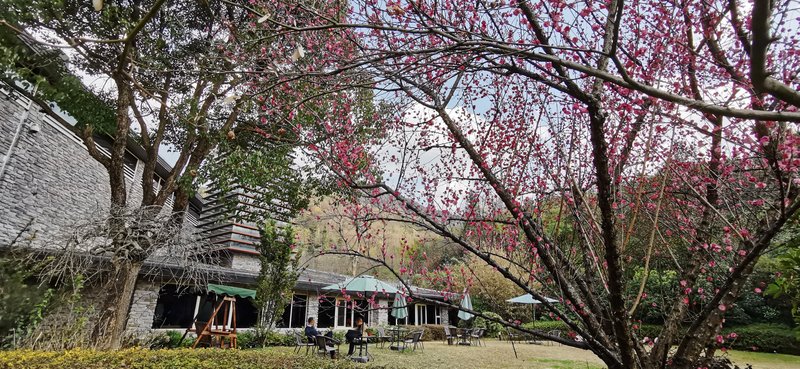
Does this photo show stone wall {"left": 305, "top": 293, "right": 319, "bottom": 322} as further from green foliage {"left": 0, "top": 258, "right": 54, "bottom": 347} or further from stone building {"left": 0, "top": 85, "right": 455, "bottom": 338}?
green foliage {"left": 0, "top": 258, "right": 54, "bottom": 347}

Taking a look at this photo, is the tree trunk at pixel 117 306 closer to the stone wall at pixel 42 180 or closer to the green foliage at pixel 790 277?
the stone wall at pixel 42 180

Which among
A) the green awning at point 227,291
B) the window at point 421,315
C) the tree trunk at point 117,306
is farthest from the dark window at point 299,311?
the tree trunk at point 117,306

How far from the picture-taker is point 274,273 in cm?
1280

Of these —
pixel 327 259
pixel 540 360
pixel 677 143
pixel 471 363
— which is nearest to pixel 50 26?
pixel 677 143

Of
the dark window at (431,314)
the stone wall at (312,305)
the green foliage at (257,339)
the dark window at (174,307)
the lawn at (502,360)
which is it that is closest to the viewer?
the lawn at (502,360)

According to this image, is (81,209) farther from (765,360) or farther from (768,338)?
(768,338)

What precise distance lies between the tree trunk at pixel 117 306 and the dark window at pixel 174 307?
3.50 m

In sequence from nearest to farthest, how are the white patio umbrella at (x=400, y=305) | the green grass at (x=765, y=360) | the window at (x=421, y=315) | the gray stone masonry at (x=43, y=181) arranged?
the white patio umbrella at (x=400, y=305) < the gray stone masonry at (x=43, y=181) < the green grass at (x=765, y=360) < the window at (x=421, y=315)

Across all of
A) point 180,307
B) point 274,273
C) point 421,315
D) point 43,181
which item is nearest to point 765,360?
point 421,315

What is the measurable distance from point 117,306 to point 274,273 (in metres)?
5.16

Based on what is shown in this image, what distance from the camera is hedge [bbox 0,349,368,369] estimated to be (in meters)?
5.05

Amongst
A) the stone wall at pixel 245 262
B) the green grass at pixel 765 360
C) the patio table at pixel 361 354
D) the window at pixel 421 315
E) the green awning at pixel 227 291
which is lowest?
the green grass at pixel 765 360

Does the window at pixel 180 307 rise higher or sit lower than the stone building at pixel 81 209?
lower

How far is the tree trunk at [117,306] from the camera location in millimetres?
7602
